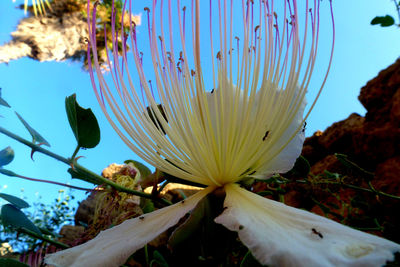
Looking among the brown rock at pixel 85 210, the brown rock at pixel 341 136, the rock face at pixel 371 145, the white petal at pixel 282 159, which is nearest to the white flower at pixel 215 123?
the white petal at pixel 282 159

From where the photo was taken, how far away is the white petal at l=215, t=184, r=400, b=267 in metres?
0.36

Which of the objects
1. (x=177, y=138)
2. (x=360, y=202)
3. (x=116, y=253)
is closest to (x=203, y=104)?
(x=177, y=138)

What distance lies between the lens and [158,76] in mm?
723

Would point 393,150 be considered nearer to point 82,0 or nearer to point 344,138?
point 344,138

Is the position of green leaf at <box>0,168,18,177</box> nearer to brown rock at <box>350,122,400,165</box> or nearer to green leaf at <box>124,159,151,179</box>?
green leaf at <box>124,159,151,179</box>

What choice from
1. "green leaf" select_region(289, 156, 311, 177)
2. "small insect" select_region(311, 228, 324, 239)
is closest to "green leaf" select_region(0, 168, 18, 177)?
"small insect" select_region(311, 228, 324, 239)

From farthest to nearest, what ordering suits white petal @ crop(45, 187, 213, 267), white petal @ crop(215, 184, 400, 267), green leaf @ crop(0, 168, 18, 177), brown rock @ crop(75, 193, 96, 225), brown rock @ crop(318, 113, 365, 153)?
brown rock @ crop(75, 193, 96, 225)
brown rock @ crop(318, 113, 365, 153)
green leaf @ crop(0, 168, 18, 177)
white petal @ crop(45, 187, 213, 267)
white petal @ crop(215, 184, 400, 267)

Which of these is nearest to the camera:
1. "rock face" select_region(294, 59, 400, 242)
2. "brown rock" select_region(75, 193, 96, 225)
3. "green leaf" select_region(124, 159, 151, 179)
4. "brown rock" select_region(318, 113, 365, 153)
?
"green leaf" select_region(124, 159, 151, 179)

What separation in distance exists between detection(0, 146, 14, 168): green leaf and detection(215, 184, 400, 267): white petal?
64 centimetres

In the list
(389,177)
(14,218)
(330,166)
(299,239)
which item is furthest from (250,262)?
(330,166)

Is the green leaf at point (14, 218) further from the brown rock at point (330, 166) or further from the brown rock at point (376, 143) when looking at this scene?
the brown rock at point (376, 143)

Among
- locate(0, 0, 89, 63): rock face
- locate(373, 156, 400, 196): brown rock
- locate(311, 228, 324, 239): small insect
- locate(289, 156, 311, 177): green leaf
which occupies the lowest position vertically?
locate(373, 156, 400, 196): brown rock

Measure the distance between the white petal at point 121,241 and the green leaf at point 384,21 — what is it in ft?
5.22

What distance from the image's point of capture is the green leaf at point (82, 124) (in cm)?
73
